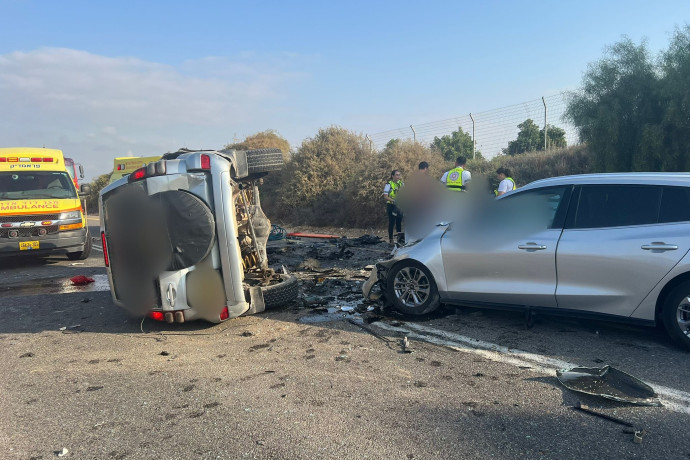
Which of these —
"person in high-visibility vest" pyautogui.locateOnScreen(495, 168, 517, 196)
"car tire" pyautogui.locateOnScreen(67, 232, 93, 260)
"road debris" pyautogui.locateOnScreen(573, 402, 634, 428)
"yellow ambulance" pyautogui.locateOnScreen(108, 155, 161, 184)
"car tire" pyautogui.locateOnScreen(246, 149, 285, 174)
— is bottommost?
"road debris" pyautogui.locateOnScreen(573, 402, 634, 428)

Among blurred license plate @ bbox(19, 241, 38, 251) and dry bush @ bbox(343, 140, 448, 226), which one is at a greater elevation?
dry bush @ bbox(343, 140, 448, 226)

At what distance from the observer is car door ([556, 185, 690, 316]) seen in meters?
4.58

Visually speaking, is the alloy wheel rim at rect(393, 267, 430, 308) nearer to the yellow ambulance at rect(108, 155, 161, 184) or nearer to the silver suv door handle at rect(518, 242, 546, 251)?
the silver suv door handle at rect(518, 242, 546, 251)

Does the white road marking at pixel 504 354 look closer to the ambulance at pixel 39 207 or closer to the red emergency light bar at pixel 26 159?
the ambulance at pixel 39 207

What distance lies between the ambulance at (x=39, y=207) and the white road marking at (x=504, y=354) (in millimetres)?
8511

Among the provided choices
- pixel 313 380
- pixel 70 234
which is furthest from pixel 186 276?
pixel 70 234

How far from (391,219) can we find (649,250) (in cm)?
817

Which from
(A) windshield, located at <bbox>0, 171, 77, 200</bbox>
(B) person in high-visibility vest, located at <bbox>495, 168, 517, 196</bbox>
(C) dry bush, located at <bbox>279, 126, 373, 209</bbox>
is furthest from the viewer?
(C) dry bush, located at <bbox>279, 126, 373, 209</bbox>

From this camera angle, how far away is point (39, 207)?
35.7 feet

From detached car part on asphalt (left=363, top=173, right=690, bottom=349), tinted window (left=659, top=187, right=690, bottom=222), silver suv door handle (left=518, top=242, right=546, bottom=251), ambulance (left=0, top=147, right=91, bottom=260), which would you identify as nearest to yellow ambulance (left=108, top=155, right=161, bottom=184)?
ambulance (left=0, top=147, right=91, bottom=260)

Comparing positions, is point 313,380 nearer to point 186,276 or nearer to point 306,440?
point 306,440

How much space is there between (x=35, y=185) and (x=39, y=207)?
3.13ft

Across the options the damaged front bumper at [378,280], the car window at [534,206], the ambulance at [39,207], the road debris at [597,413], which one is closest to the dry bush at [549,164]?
the damaged front bumper at [378,280]

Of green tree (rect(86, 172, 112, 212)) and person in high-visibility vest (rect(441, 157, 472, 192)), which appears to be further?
green tree (rect(86, 172, 112, 212))
